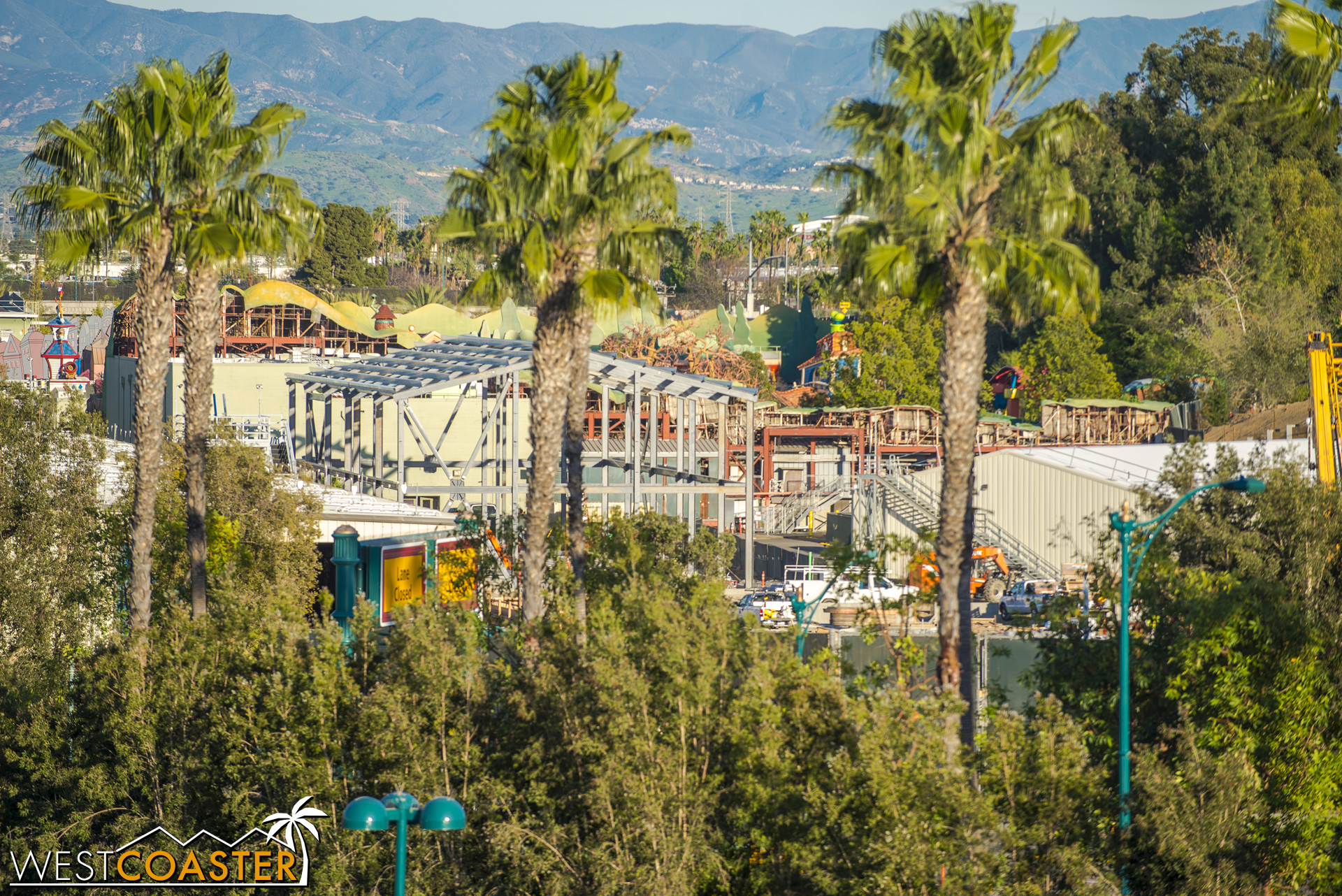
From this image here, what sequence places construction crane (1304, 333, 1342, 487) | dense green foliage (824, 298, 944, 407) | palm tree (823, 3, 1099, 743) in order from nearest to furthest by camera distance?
palm tree (823, 3, 1099, 743) < construction crane (1304, 333, 1342, 487) < dense green foliage (824, 298, 944, 407)

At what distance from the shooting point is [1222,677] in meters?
17.0

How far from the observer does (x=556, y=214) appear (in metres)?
18.9

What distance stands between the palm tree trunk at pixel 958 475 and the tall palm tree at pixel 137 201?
12.4 m

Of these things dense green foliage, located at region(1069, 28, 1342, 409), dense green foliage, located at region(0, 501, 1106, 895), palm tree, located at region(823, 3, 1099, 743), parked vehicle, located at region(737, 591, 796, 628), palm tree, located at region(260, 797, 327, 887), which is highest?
dense green foliage, located at region(1069, 28, 1342, 409)

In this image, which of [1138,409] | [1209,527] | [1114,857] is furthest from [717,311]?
[1114,857]

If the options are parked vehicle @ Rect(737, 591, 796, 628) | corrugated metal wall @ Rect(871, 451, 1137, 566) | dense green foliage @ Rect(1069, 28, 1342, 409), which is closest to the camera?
parked vehicle @ Rect(737, 591, 796, 628)

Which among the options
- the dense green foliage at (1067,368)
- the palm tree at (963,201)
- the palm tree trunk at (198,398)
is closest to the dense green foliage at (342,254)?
the dense green foliage at (1067,368)

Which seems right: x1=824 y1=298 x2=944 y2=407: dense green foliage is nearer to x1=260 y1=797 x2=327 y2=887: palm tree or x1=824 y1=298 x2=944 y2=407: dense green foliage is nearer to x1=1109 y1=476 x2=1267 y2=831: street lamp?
x1=1109 y1=476 x2=1267 y2=831: street lamp

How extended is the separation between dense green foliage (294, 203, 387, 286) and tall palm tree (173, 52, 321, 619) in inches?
4936

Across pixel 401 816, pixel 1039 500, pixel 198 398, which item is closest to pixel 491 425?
pixel 1039 500

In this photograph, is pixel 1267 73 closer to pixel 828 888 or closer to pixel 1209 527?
pixel 1209 527

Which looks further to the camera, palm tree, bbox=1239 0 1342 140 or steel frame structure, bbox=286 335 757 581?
steel frame structure, bbox=286 335 757 581

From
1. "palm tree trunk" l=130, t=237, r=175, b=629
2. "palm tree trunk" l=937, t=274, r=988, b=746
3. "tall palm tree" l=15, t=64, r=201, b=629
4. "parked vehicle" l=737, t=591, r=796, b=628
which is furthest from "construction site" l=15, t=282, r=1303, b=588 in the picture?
"tall palm tree" l=15, t=64, r=201, b=629

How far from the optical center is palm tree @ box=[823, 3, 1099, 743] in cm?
1697
